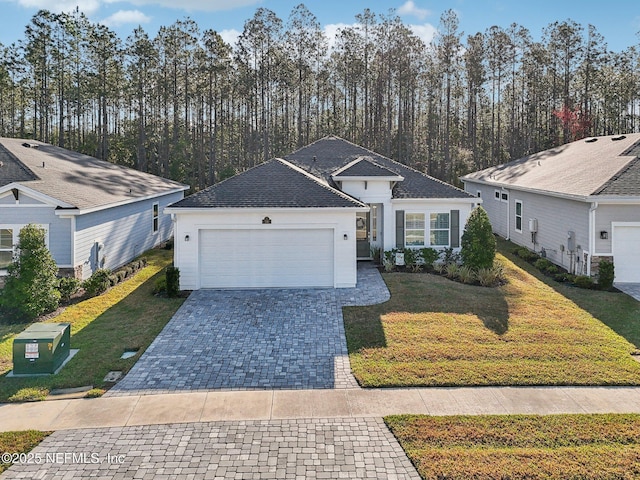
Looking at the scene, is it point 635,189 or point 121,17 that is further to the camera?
point 121,17

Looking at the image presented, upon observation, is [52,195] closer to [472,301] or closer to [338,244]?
[338,244]

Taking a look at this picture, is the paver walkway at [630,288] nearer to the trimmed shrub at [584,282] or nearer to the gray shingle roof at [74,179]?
the trimmed shrub at [584,282]

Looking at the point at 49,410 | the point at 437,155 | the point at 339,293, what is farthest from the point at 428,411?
the point at 437,155

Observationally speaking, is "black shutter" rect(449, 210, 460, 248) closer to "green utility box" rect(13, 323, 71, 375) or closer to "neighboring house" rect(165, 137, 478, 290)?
Answer: "neighboring house" rect(165, 137, 478, 290)

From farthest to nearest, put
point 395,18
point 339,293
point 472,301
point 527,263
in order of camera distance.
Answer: point 395,18
point 527,263
point 339,293
point 472,301

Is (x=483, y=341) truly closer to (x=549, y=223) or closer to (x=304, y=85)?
(x=549, y=223)

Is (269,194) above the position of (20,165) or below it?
below

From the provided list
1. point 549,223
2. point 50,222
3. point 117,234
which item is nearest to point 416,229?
point 549,223
